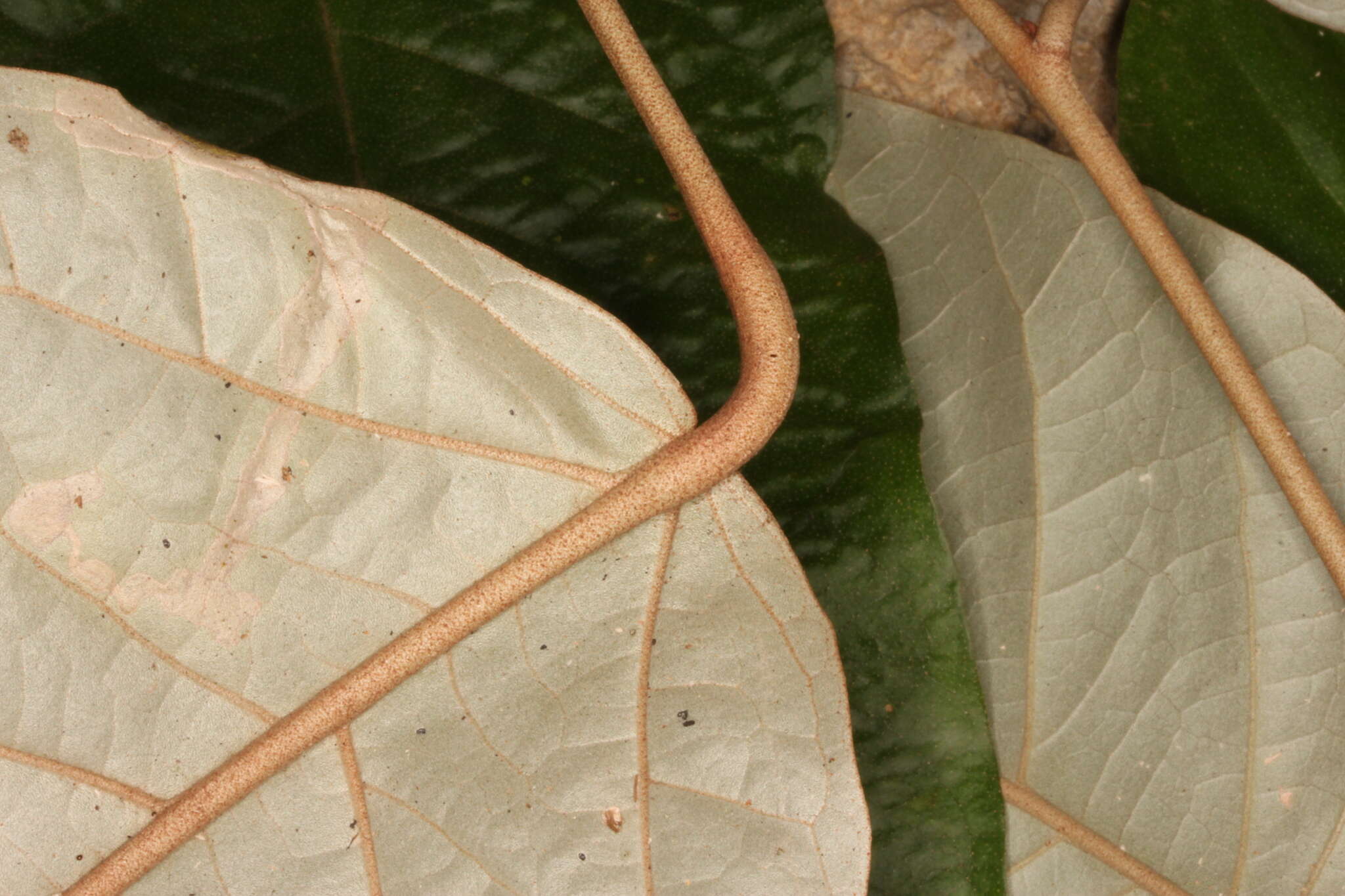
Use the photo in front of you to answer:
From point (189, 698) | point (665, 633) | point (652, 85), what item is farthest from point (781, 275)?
point (189, 698)

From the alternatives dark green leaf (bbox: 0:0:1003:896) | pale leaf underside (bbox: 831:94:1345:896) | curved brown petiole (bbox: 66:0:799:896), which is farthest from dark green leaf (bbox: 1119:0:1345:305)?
curved brown petiole (bbox: 66:0:799:896)

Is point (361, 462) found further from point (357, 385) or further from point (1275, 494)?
point (1275, 494)

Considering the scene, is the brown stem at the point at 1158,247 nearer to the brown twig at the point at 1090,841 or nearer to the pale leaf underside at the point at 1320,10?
the pale leaf underside at the point at 1320,10

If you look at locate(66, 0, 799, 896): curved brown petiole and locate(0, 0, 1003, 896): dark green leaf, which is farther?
locate(0, 0, 1003, 896): dark green leaf

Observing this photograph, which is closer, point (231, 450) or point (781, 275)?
point (231, 450)

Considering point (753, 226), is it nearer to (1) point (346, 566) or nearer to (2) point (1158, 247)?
(2) point (1158, 247)

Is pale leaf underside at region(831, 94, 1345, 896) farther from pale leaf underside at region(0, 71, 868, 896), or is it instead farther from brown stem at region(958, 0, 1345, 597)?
pale leaf underside at region(0, 71, 868, 896)
